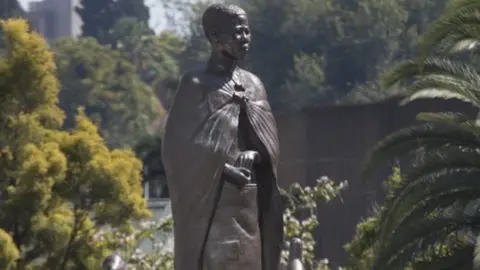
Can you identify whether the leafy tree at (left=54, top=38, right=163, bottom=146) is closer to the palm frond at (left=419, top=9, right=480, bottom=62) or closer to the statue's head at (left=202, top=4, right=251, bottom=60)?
the palm frond at (left=419, top=9, right=480, bottom=62)

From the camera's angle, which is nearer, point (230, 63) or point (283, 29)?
point (230, 63)

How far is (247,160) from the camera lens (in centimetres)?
1547

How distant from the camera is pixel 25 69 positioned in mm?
33000

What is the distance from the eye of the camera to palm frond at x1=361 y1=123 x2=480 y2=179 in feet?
83.8

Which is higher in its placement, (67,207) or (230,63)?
(230,63)

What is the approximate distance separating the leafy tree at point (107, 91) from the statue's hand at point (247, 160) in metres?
61.7

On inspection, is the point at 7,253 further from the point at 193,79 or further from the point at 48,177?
the point at 193,79

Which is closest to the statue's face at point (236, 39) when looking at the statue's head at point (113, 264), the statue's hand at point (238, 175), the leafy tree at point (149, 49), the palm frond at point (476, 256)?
the statue's hand at point (238, 175)

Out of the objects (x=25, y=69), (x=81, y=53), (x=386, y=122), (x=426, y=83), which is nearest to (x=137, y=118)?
(x=81, y=53)

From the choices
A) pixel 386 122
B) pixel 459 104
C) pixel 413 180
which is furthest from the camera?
pixel 386 122

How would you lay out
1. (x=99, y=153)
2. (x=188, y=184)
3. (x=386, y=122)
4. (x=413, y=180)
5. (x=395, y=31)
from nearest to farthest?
(x=188, y=184)
(x=413, y=180)
(x=99, y=153)
(x=386, y=122)
(x=395, y=31)

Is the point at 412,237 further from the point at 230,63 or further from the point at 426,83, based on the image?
the point at 230,63

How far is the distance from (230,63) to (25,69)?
1763cm

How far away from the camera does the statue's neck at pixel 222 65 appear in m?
15.6
